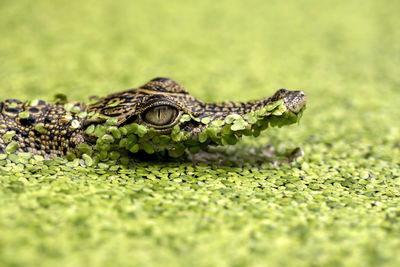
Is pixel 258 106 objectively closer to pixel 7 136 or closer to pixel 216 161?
pixel 216 161

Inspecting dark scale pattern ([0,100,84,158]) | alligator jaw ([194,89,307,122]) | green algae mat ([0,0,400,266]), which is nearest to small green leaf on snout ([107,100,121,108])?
dark scale pattern ([0,100,84,158])

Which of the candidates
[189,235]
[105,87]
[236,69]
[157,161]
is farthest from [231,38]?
[189,235]

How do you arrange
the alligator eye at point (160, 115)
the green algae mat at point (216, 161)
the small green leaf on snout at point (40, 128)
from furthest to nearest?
the small green leaf on snout at point (40, 128)
the alligator eye at point (160, 115)
the green algae mat at point (216, 161)

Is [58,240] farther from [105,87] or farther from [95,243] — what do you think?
[105,87]

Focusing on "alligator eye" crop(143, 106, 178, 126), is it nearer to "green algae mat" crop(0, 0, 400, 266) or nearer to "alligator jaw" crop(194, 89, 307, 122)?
"alligator jaw" crop(194, 89, 307, 122)

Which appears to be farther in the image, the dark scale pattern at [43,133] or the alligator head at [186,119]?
the dark scale pattern at [43,133]

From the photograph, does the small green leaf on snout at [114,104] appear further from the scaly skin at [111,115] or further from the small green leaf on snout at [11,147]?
the small green leaf on snout at [11,147]

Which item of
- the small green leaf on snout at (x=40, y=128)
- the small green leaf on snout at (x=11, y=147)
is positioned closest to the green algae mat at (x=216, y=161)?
the small green leaf on snout at (x=11, y=147)
